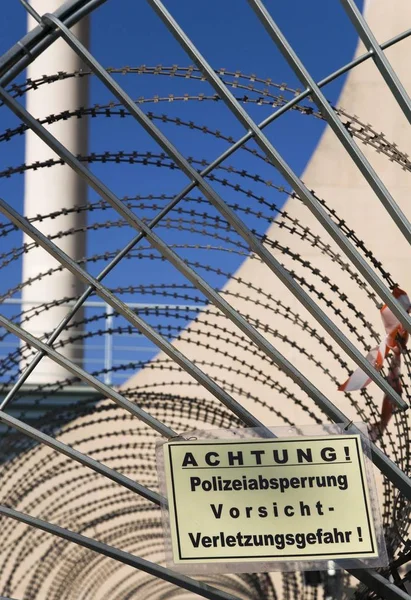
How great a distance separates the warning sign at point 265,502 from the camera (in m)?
4.82

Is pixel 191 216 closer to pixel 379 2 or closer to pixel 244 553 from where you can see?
pixel 244 553

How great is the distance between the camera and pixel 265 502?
4.86 meters

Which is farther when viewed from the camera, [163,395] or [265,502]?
[163,395]

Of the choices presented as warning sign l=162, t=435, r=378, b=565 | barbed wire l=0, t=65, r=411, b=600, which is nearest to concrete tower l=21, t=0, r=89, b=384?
barbed wire l=0, t=65, r=411, b=600

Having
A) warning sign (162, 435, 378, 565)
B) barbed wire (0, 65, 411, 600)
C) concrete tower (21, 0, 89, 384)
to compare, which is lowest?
warning sign (162, 435, 378, 565)

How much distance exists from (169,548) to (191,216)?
116 inches

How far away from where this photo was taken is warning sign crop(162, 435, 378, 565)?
4824mm

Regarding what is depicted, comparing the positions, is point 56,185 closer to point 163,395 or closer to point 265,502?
point 163,395

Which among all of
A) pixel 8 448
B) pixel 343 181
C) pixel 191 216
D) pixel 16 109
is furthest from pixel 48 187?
pixel 16 109

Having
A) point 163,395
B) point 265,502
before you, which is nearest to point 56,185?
point 163,395

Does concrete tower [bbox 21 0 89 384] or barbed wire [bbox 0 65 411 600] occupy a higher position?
concrete tower [bbox 21 0 89 384]

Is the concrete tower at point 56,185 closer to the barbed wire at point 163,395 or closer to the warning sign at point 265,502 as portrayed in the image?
the barbed wire at point 163,395

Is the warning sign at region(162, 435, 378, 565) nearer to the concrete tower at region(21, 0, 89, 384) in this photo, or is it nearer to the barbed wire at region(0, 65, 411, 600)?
the barbed wire at region(0, 65, 411, 600)

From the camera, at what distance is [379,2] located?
51.5ft
